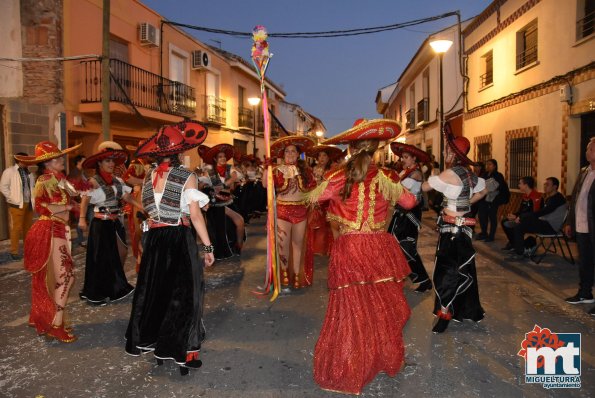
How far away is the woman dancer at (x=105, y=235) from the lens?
5805 millimetres

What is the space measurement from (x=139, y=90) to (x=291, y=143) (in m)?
12.0

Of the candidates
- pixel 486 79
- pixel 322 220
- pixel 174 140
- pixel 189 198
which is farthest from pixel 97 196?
pixel 486 79

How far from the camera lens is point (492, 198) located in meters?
10.2

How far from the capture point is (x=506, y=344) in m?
4.48

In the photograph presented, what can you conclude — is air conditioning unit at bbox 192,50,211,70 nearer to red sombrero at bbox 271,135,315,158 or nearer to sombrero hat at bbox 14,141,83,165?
red sombrero at bbox 271,135,315,158

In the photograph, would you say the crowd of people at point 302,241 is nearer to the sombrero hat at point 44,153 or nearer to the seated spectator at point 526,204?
the sombrero hat at point 44,153

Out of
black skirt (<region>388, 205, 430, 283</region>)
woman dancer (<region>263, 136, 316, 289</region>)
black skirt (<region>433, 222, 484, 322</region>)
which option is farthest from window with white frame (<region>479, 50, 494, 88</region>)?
black skirt (<region>433, 222, 484, 322</region>)

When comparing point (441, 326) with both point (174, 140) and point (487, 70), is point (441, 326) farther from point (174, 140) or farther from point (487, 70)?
point (487, 70)

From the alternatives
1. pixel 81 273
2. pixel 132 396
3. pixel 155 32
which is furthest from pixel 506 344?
pixel 155 32

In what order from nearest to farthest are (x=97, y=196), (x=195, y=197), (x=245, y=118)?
1. (x=195, y=197)
2. (x=97, y=196)
3. (x=245, y=118)

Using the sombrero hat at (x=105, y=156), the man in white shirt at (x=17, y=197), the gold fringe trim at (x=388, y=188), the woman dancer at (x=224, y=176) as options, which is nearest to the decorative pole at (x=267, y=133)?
the sombrero hat at (x=105, y=156)

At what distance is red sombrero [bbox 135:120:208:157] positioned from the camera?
3.86 m

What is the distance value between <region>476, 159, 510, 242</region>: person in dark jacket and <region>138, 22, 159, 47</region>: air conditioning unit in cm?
1244

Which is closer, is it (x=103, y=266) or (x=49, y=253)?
(x=49, y=253)
